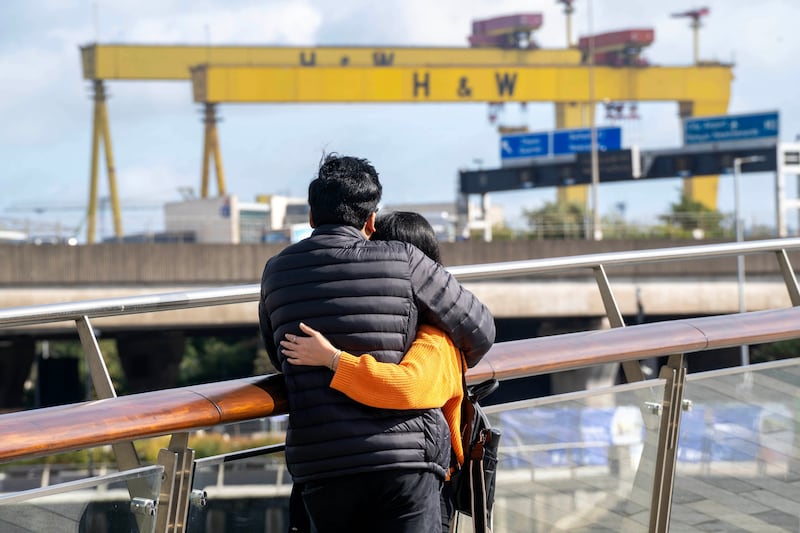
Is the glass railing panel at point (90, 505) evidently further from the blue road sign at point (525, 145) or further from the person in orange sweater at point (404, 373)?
the blue road sign at point (525, 145)

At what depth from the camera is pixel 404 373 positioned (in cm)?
278

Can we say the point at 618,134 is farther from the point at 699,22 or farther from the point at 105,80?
the point at 105,80

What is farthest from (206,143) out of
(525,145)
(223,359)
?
(525,145)

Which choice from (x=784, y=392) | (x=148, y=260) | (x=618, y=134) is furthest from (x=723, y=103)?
(x=784, y=392)

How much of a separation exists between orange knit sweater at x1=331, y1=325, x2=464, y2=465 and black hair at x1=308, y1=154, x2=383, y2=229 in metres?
0.33

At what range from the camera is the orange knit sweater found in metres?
2.76

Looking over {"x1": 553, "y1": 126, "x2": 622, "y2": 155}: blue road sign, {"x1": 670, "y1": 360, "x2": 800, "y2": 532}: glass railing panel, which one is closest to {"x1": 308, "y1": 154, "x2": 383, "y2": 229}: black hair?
{"x1": 670, "y1": 360, "x2": 800, "y2": 532}: glass railing panel

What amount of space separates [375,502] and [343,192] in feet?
2.42

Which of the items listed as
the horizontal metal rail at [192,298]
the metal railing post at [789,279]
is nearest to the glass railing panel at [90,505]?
the horizontal metal rail at [192,298]

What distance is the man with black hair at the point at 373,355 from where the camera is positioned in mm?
2766

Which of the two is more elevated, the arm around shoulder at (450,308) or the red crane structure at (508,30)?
the red crane structure at (508,30)

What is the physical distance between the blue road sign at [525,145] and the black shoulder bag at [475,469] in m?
53.9

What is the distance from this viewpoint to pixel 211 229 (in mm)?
35312

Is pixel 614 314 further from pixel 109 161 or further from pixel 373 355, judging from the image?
pixel 109 161
